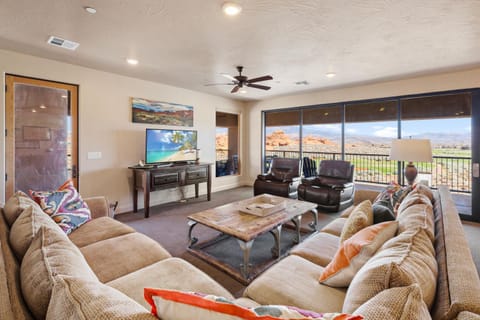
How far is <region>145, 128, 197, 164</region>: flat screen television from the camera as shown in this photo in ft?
15.0

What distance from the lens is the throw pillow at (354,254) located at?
1.25m

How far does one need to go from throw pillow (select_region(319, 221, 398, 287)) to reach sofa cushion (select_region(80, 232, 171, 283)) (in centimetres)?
119

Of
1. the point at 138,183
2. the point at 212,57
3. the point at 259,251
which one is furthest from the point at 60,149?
the point at 259,251

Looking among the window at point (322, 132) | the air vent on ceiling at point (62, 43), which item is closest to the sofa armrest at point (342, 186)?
the window at point (322, 132)

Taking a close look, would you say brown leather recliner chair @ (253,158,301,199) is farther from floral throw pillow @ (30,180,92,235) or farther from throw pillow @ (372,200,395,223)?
floral throw pillow @ (30,180,92,235)

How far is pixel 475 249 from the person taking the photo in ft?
9.79

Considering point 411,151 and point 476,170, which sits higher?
point 411,151

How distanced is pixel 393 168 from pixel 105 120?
6.21 meters

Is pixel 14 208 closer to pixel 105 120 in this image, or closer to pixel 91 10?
pixel 91 10

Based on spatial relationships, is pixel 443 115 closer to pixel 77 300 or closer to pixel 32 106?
→ pixel 77 300

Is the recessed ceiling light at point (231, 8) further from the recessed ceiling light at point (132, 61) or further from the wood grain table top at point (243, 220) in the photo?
the wood grain table top at point (243, 220)

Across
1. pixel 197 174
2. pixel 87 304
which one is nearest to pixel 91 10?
pixel 87 304

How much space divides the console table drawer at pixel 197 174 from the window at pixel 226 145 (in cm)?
114

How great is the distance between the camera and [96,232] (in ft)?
7.09
